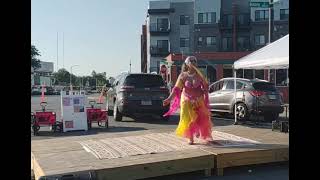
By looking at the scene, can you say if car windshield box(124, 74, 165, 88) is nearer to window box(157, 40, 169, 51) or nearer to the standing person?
the standing person

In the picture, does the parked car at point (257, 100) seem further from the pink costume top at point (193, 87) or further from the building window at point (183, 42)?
the building window at point (183, 42)

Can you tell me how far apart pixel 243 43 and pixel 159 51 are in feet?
43.9

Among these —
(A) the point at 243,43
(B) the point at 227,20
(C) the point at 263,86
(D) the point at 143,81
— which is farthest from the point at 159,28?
(C) the point at 263,86

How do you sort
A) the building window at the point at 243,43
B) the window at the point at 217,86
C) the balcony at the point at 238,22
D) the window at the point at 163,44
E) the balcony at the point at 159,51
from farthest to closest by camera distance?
the window at the point at 163,44, the balcony at the point at 159,51, the balcony at the point at 238,22, the building window at the point at 243,43, the window at the point at 217,86

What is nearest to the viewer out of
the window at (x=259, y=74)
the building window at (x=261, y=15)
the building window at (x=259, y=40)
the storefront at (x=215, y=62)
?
the window at (x=259, y=74)

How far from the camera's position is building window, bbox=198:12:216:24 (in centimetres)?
5969

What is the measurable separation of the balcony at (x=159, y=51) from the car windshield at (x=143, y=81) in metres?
50.4

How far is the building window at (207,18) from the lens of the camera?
59688 millimetres

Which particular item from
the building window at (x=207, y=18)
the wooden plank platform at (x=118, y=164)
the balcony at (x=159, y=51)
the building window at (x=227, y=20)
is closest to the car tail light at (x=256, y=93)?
the wooden plank platform at (x=118, y=164)
